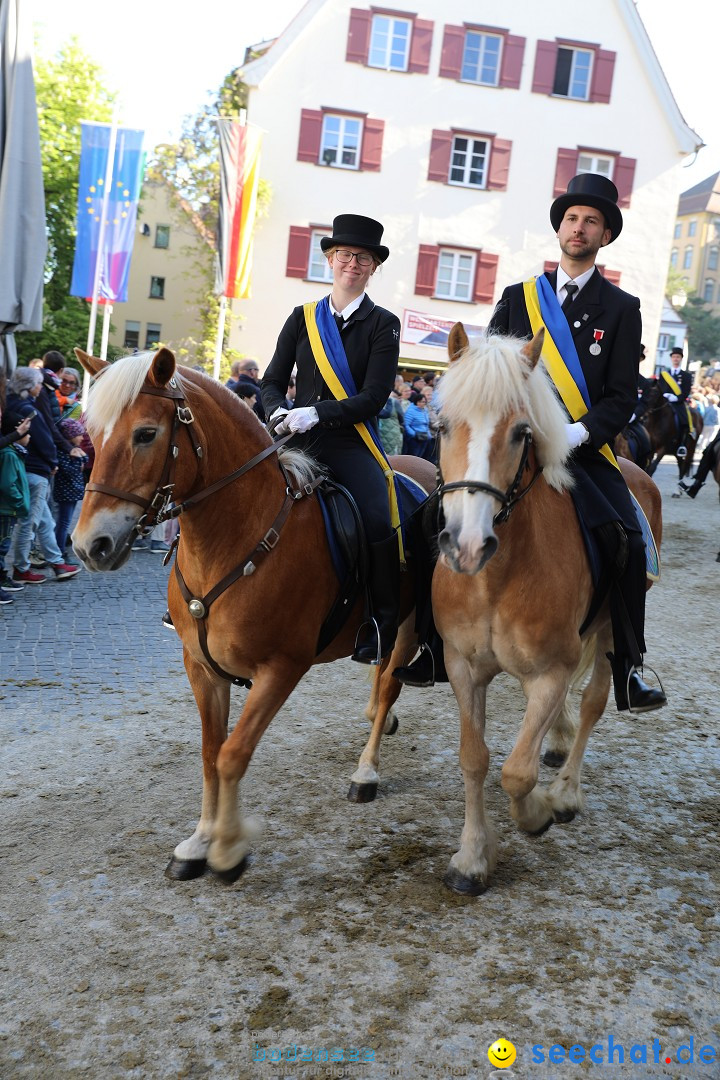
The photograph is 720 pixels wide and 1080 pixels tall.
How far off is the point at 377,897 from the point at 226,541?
1652 millimetres

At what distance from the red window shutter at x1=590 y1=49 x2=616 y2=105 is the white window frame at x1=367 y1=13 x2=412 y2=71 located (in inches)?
232

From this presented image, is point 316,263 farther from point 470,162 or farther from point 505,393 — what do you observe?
point 505,393

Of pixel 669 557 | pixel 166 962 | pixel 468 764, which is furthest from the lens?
pixel 669 557

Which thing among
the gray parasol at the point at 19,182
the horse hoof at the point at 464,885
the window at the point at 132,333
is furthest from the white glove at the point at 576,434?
the window at the point at 132,333

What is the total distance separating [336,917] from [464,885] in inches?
23.5

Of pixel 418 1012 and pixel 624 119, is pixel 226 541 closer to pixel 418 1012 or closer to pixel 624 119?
pixel 418 1012

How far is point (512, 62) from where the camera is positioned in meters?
28.1

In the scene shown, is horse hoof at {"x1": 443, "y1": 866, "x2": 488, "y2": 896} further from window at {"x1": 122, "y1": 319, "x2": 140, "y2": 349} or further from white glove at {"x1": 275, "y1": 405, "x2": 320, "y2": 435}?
window at {"x1": 122, "y1": 319, "x2": 140, "y2": 349}

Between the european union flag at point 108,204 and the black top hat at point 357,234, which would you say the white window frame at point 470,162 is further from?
the black top hat at point 357,234

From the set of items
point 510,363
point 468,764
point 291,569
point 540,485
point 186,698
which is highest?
point 510,363

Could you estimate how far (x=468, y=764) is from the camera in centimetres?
410

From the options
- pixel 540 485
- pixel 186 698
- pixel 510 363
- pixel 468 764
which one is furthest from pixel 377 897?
pixel 186 698

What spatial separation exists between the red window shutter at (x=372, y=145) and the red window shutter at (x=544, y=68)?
5056 mm

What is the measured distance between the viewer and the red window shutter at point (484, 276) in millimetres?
28344
